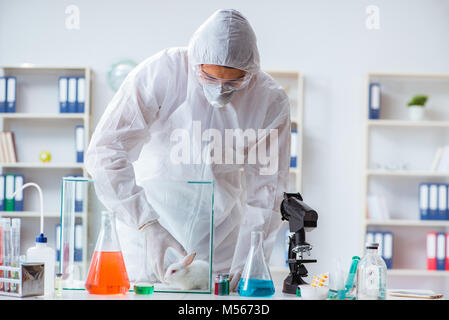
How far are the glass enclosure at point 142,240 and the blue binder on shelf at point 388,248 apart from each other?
2251mm

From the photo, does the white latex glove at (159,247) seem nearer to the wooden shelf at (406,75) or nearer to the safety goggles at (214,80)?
the safety goggles at (214,80)

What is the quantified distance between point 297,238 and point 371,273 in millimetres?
158

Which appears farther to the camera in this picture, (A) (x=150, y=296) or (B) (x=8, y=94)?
(B) (x=8, y=94)

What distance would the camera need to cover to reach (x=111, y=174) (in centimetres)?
140

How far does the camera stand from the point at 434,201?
319cm

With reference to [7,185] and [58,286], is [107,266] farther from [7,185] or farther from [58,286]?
[7,185]

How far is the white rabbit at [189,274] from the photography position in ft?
3.81

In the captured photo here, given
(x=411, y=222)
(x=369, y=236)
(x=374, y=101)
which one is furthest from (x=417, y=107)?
(x=369, y=236)

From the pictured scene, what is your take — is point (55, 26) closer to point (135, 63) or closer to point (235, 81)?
point (135, 63)

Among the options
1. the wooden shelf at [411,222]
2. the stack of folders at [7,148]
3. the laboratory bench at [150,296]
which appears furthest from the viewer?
the wooden shelf at [411,222]

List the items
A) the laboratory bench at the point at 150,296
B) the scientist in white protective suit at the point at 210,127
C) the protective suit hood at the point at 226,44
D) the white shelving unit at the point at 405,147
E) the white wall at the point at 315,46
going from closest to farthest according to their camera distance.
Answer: the laboratory bench at the point at 150,296 → the scientist in white protective suit at the point at 210,127 → the protective suit hood at the point at 226,44 → the white wall at the point at 315,46 → the white shelving unit at the point at 405,147

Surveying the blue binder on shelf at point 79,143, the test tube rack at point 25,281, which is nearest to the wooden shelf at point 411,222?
the blue binder on shelf at point 79,143

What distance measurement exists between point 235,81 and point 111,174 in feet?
1.41
